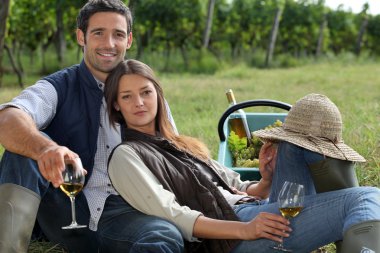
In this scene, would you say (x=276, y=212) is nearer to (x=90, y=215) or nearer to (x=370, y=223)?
(x=370, y=223)

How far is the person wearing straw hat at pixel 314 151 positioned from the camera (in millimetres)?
2908

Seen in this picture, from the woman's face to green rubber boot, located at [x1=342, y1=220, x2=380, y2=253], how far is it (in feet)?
3.57

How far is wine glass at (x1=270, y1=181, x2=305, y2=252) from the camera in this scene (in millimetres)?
2695

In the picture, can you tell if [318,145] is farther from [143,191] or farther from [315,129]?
[143,191]

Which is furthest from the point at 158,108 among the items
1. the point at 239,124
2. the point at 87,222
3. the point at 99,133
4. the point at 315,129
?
the point at 239,124

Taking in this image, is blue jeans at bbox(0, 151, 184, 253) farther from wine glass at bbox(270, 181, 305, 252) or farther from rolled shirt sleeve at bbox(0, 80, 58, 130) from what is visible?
wine glass at bbox(270, 181, 305, 252)

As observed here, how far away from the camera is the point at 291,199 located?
2.70 m

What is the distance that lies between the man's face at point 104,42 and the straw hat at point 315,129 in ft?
3.09

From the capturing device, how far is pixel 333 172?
9.57 feet

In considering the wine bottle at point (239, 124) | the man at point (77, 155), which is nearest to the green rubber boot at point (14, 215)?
the man at point (77, 155)

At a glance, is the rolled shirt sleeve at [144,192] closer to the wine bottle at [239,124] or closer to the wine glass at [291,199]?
the wine glass at [291,199]

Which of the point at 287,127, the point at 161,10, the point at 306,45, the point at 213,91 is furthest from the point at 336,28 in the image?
the point at 287,127

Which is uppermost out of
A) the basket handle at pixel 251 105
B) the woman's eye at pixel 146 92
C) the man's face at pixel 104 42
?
the man's face at pixel 104 42

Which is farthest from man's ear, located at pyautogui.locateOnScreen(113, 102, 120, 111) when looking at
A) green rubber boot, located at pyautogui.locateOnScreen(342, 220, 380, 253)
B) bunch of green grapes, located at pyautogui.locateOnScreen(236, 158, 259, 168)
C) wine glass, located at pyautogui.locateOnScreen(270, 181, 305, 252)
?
bunch of green grapes, located at pyautogui.locateOnScreen(236, 158, 259, 168)
